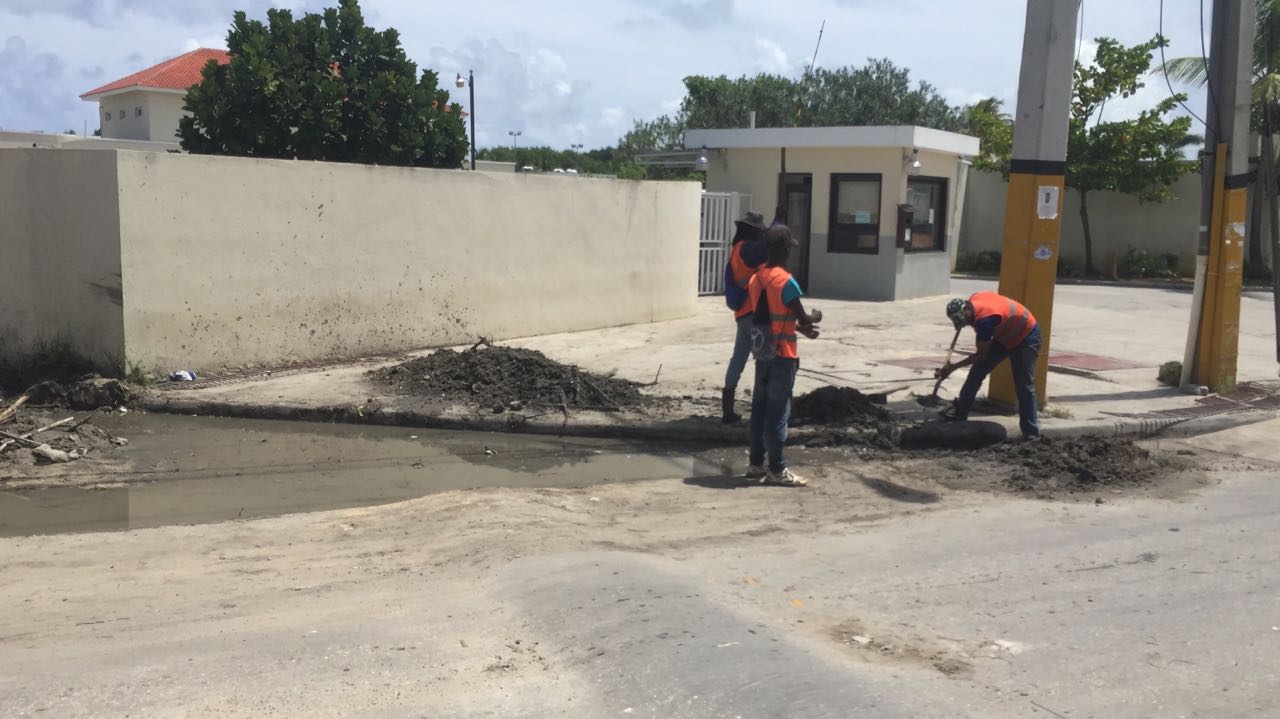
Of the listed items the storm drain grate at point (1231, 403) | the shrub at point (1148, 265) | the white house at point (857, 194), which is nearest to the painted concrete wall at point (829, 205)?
the white house at point (857, 194)

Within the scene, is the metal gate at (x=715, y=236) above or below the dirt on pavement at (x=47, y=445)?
above

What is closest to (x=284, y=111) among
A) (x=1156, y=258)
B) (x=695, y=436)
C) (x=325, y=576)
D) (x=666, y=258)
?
(x=666, y=258)

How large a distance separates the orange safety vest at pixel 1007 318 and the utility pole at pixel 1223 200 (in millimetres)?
3414

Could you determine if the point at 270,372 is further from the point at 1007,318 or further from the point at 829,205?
the point at 829,205

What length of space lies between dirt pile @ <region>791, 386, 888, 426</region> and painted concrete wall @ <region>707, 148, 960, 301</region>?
11.0m

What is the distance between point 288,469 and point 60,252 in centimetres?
413

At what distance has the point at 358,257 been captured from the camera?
12.0m

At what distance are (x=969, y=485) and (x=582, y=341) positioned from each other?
7043mm

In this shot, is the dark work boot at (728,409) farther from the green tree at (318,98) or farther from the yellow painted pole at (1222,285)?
the green tree at (318,98)

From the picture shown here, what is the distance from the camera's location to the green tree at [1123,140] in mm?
27297

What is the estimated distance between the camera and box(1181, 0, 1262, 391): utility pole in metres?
10.7

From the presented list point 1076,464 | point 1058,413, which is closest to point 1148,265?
point 1058,413

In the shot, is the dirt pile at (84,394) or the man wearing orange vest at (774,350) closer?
the man wearing orange vest at (774,350)

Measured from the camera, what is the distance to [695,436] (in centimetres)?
912
